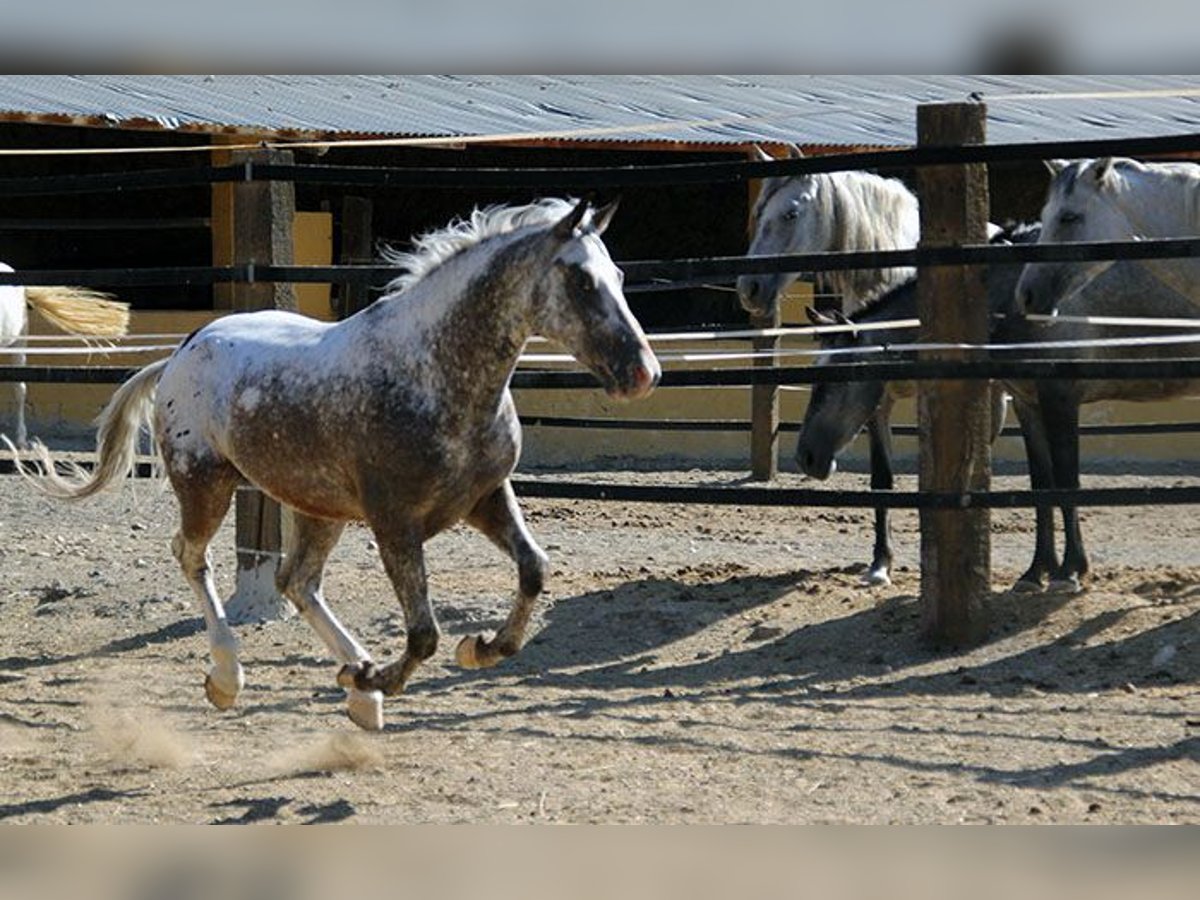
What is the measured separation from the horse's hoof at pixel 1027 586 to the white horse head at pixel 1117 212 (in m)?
1.25

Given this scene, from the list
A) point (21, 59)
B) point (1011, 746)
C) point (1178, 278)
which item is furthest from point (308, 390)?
point (21, 59)

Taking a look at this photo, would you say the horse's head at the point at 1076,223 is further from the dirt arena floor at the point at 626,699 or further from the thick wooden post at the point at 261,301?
the thick wooden post at the point at 261,301

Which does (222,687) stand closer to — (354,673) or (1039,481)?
(354,673)

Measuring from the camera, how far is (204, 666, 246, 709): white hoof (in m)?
6.21

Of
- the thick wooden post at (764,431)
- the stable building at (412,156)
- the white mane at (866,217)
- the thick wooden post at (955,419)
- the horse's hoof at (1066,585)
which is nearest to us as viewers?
the thick wooden post at (955,419)

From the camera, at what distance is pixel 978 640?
24.6 ft

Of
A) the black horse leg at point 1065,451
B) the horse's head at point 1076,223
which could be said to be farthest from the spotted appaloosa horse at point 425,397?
the black horse leg at point 1065,451

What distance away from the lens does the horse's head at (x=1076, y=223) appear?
8414 millimetres

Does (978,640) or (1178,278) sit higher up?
(1178,278)

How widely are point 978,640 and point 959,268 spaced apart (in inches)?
57.5

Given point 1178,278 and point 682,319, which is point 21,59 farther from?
point 1178,278

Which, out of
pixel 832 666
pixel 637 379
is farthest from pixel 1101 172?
pixel 637 379

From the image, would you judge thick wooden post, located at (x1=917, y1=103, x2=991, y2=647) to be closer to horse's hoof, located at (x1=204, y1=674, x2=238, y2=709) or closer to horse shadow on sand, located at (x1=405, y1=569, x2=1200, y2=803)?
horse shadow on sand, located at (x1=405, y1=569, x2=1200, y2=803)

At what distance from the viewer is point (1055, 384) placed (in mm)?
8961
